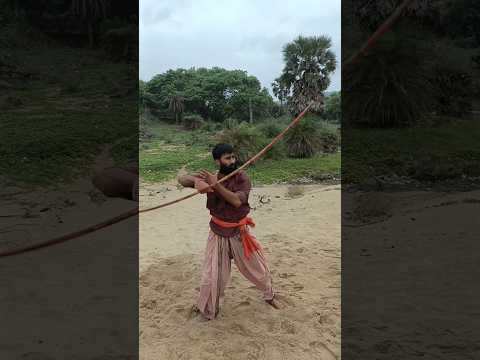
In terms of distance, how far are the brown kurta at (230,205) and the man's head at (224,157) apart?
6 cm

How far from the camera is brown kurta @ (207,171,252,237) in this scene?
2.46 metres

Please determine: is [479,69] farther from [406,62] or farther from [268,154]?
[268,154]

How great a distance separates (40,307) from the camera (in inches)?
120

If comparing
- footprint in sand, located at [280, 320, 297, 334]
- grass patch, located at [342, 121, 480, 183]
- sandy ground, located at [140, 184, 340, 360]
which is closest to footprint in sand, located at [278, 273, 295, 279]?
sandy ground, located at [140, 184, 340, 360]

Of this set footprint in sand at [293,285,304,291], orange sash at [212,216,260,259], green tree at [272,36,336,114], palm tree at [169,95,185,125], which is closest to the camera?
orange sash at [212,216,260,259]

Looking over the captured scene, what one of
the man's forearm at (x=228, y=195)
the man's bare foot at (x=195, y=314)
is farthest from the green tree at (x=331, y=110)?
the man's forearm at (x=228, y=195)

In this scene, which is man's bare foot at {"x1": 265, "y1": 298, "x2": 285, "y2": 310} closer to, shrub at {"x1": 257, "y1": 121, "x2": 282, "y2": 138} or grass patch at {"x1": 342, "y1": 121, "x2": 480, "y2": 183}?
grass patch at {"x1": 342, "y1": 121, "x2": 480, "y2": 183}

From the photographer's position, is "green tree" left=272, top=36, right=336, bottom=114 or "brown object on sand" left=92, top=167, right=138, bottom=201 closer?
"brown object on sand" left=92, top=167, right=138, bottom=201

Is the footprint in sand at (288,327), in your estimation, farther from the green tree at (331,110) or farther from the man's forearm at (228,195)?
the green tree at (331,110)

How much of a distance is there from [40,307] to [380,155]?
8.33 meters

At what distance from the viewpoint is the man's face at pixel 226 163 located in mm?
2457

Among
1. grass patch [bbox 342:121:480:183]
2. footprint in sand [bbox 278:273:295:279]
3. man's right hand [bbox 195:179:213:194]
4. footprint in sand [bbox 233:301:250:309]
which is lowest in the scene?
footprint in sand [bbox 233:301:250:309]

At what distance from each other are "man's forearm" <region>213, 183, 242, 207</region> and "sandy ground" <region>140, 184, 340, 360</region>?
0.78m

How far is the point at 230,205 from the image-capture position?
248 centimetres
